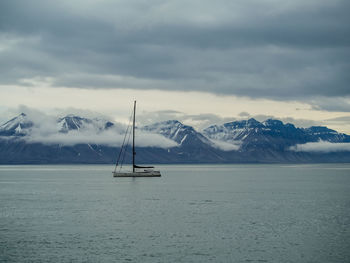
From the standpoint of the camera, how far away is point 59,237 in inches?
2149

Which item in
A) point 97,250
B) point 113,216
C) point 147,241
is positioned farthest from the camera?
point 113,216

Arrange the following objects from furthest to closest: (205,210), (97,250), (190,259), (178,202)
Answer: (178,202) < (205,210) < (97,250) < (190,259)

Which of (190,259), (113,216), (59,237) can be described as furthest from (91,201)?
(190,259)

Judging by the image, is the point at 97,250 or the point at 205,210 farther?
the point at 205,210

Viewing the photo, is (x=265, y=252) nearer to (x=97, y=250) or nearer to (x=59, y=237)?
(x=97, y=250)

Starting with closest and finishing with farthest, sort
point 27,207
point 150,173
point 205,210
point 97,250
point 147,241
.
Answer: point 97,250, point 147,241, point 205,210, point 27,207, point 150,173

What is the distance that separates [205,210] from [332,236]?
2737 cm

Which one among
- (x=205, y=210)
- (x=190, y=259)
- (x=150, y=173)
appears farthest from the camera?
(x=150, y=173)

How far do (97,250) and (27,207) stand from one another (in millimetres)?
40141

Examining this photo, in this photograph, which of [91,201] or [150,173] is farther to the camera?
[150,173]

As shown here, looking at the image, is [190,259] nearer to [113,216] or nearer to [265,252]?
[265,252]

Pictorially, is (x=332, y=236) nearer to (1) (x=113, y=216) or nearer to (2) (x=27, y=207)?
(1) (x=113, y=216)

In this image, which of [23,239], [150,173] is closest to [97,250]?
[23,239]

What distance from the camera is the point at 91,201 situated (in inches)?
3752
